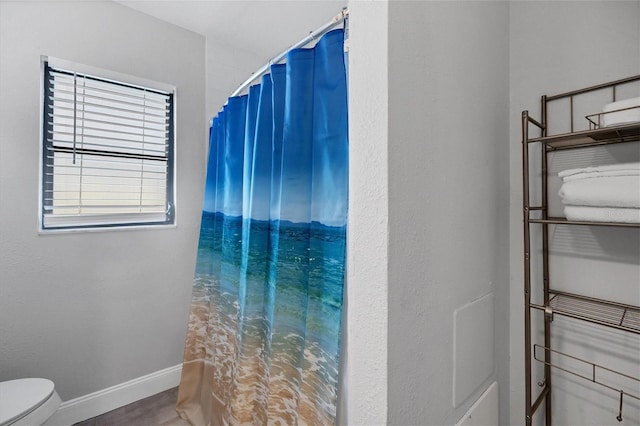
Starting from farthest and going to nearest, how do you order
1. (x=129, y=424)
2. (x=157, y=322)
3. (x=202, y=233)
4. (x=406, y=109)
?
(x=157, y=322), (x=202, y=233), (x=129, y=424), (x=406, y=109)

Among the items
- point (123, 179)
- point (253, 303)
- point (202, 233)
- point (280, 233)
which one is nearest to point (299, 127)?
point (280, 233)

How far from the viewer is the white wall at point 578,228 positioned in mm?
838

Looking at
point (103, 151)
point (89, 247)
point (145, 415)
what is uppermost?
point (103, 151)

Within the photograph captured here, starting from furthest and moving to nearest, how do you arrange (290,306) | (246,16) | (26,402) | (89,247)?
(246,16), (89,247), (26,402), (290,306)

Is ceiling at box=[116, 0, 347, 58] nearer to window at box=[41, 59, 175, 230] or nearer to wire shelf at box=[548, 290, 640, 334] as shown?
window at box=[41, 59, 175, 230]

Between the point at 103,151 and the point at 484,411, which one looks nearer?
the point at 484,411

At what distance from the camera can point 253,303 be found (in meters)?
1.18

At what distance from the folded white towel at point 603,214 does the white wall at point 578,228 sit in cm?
19

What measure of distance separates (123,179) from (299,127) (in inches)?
53.3

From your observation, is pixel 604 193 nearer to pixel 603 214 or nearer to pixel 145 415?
pixel 603 214

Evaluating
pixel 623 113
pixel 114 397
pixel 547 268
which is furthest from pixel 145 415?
pixel 623 113

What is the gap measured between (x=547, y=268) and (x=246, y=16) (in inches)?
78.0

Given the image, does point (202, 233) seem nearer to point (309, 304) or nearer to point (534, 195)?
point (309, 304)

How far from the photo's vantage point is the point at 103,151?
1.67 m
